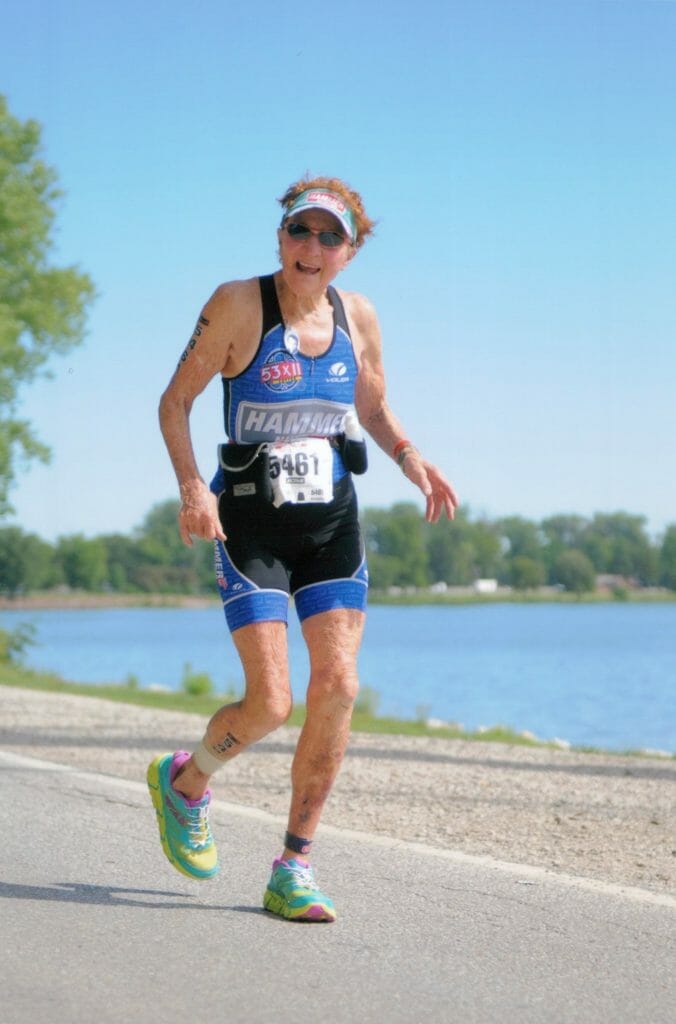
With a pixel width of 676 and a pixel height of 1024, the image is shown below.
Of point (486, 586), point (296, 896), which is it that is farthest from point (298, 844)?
point (486, 586)

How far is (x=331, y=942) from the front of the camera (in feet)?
15.7

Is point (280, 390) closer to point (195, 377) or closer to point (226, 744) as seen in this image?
point (195, 377)

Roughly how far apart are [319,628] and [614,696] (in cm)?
3289

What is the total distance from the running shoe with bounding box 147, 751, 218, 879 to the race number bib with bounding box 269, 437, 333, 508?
3.53 ft

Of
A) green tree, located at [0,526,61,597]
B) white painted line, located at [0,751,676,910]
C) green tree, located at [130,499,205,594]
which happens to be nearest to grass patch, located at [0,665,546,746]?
green tree, located at [0,526,61,597]

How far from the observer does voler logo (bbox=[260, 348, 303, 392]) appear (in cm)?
520

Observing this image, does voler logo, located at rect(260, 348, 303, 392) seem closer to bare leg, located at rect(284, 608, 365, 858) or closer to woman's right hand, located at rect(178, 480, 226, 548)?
woman's right hand, located at rect(178, 480, 226, 548)

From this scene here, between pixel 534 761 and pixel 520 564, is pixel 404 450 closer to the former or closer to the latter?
pixel 534 761

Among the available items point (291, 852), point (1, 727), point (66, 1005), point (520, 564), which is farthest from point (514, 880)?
point (520, 564)

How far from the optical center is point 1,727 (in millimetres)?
13016

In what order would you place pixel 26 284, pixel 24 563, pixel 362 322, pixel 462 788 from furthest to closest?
pixel 24 563
pixel 26 284
pixel 462 788
pixel 362 322

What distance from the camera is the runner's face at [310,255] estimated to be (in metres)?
5.22

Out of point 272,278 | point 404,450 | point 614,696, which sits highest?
point 272,278

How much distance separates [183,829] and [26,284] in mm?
23813
